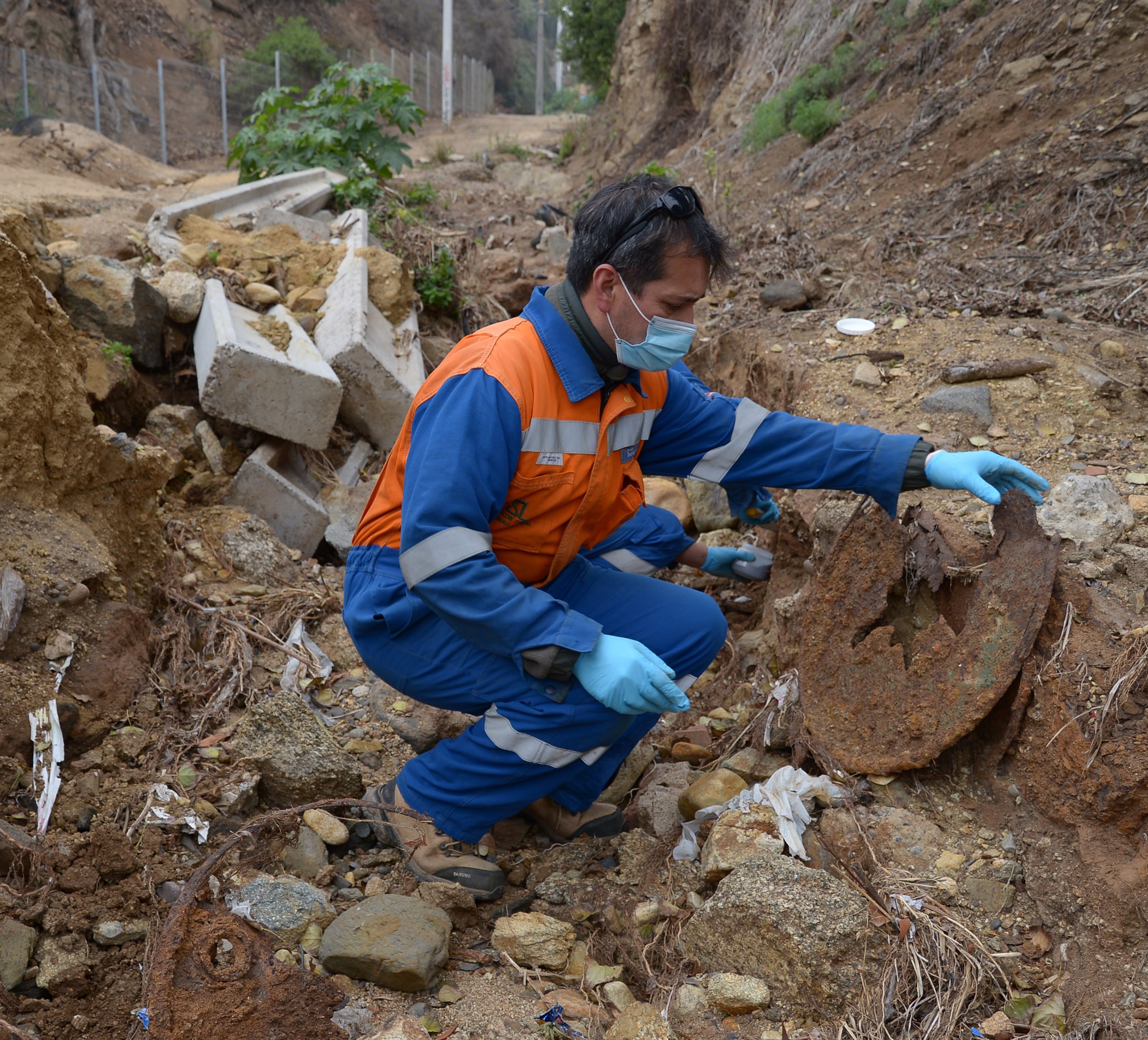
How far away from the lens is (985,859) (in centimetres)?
194

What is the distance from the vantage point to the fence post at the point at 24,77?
1194 cm

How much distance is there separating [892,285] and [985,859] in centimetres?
336

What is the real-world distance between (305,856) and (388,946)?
1.53 ft

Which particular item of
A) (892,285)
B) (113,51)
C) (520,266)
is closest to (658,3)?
(520,266)

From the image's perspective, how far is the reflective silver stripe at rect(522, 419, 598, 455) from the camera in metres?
2.05

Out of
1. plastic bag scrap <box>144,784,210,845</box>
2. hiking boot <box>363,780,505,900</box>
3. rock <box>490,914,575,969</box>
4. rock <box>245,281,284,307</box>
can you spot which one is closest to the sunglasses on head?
hiking boot <box>363,780,505,900</box>

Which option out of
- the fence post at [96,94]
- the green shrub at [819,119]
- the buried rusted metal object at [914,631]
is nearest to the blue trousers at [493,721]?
the buried rusted metal object at [914,631]

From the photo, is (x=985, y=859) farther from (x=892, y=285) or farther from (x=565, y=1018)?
(x=892, y=285)

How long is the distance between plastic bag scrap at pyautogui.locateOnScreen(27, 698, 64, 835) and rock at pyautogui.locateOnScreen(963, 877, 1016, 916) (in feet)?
6.65

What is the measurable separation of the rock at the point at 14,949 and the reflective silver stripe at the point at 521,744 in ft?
3.21

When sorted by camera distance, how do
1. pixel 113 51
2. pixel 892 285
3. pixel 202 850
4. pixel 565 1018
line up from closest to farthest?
pixel 565 1018 < pixel 202 850 < pixel 892 285 < pixel 113 51

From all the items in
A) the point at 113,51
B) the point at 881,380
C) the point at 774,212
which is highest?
the point at 113,51

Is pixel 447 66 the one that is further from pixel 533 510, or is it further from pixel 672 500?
pixel 533 510

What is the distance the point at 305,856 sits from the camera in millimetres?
2219
